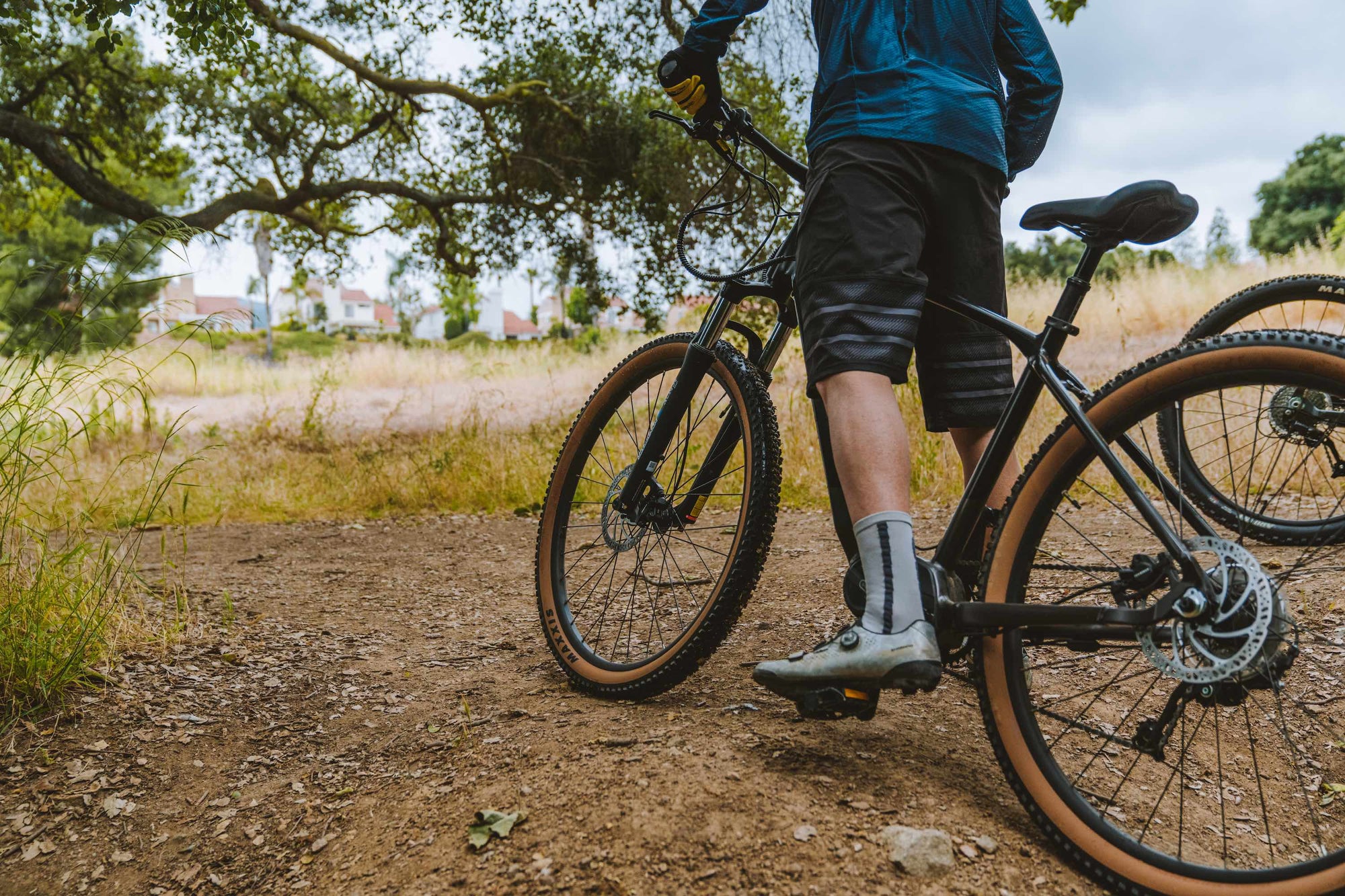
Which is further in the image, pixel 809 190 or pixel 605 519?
pixel 605 519

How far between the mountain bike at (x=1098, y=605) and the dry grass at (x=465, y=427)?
1216 millimetres

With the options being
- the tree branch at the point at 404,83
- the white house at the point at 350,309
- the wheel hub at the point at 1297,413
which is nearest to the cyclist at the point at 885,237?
the wheel hub at the point at 1297,413

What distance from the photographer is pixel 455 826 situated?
64.1 inches

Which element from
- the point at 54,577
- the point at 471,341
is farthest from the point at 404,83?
the point at 471,341

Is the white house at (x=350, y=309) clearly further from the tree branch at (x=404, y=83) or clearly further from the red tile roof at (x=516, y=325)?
the tree branch at (x=404, y=83)

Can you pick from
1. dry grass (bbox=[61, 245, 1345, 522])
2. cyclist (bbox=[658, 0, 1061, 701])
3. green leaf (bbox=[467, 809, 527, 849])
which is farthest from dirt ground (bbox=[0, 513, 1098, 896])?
dry grass (bbox=[61, 245, 1345, 522])

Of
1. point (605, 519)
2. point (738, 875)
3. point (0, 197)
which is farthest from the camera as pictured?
point (0, 197)

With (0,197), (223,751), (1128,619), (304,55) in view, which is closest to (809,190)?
(1128,619)

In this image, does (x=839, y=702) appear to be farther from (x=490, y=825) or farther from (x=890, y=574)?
(x=490, y=825)

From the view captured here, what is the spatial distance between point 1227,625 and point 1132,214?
702 mm

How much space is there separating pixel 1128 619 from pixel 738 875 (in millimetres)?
768

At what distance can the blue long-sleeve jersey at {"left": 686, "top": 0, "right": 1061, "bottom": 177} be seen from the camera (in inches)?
67.6

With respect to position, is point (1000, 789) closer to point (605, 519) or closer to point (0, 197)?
point (605, 519)

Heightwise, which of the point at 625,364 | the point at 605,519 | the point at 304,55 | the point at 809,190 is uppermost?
the point at 304,55
